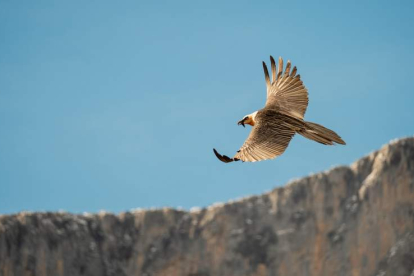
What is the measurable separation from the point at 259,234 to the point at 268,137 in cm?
5947

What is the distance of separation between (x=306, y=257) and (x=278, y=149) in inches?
2249

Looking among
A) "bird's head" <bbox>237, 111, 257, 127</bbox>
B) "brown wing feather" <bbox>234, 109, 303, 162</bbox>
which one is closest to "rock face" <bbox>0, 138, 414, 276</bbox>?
"bird's head" <bbox>237, 111, 257, 127</bbox>

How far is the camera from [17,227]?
7012cm

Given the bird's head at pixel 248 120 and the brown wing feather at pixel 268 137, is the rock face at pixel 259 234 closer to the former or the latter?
the bird's head at pixel 248 120

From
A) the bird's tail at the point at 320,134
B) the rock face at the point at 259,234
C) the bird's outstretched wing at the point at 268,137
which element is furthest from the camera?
the rock face at the point at 259,234

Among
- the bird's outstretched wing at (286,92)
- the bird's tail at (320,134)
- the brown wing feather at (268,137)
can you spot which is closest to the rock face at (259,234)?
the bird's outstretched wing at (286,92)

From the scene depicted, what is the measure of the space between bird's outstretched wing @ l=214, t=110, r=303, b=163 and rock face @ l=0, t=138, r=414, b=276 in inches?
2137

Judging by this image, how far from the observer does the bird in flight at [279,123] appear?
573 inches

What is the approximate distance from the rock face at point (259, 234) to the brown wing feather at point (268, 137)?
54.3 m

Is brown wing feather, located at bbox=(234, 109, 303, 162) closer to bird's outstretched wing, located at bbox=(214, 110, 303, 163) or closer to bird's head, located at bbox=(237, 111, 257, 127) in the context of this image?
bird's outstretched wing, located at bbox=(214, 110, 303, 163)

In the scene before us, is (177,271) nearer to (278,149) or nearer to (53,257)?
(53,257)

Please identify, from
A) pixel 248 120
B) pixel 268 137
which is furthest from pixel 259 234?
pixel 268 137

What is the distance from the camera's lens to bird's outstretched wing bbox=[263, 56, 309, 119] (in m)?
16.7

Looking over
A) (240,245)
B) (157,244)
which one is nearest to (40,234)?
(157,244)
